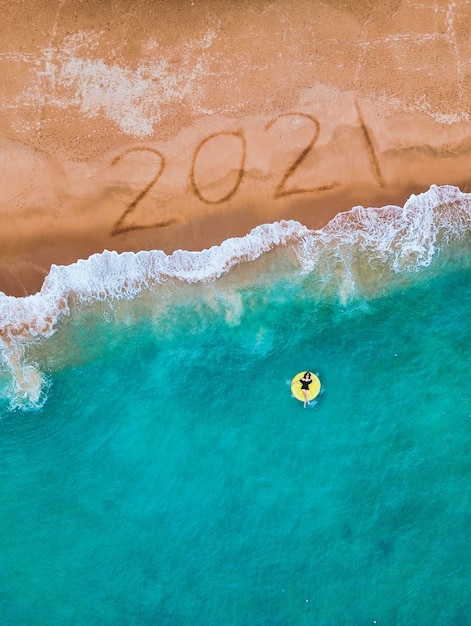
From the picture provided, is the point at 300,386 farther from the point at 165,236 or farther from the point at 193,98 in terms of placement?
the point at 193,98

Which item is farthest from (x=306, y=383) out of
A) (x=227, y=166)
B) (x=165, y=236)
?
(x=227, y=166)

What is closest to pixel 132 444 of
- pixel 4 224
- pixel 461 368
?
pixel 4 224

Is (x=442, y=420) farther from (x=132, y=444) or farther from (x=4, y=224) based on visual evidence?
(x=4, y=224)

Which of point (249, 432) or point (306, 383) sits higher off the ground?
point (306, 383)

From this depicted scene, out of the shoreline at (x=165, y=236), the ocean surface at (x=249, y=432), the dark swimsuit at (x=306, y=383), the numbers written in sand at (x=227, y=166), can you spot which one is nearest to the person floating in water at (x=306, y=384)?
the dark swimsuit at (x=306, y=383)

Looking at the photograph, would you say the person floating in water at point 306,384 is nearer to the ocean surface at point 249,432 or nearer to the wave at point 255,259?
the ocean surface at point 249,432

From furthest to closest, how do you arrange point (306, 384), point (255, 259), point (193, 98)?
point (255, 259) < point (306, 384) < point (193, 98)
